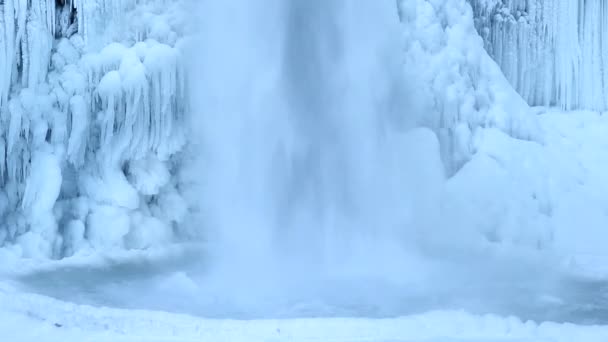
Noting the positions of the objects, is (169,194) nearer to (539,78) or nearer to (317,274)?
(317,274)

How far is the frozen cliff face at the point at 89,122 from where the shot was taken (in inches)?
324

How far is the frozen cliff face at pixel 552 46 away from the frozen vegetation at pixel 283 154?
0.44 m

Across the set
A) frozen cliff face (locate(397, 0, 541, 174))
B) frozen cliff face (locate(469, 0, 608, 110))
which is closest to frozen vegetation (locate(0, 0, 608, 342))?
frozen cliff face (locate(397, 0, 541, 174))

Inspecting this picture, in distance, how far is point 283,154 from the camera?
893 cm

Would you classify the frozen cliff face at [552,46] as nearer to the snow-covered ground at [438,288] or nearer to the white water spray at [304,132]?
the snow-covered ground at [438,288]

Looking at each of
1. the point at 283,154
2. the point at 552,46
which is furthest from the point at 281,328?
the point at 552,46

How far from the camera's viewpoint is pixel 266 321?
18.7 feet

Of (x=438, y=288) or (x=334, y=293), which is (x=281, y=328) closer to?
(x=334, y=293)

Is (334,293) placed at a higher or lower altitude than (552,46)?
lower

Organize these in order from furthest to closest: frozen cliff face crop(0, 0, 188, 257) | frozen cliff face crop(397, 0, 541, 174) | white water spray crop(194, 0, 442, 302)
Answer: frozen cliff face crop(397, 0, 541, 174) → white water spray crop(194, 0, 442, 302) → frozen cliff face crop(0, 0, 188, 257)

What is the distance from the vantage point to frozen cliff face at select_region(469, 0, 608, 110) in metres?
10.3

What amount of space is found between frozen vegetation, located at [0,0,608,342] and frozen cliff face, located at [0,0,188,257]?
2 cm

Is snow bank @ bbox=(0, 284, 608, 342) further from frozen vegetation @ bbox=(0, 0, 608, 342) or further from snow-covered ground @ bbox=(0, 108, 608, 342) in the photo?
frozen vegetation @ bbox=(0, 0, 608, 342)

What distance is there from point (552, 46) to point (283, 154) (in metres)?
3.61
